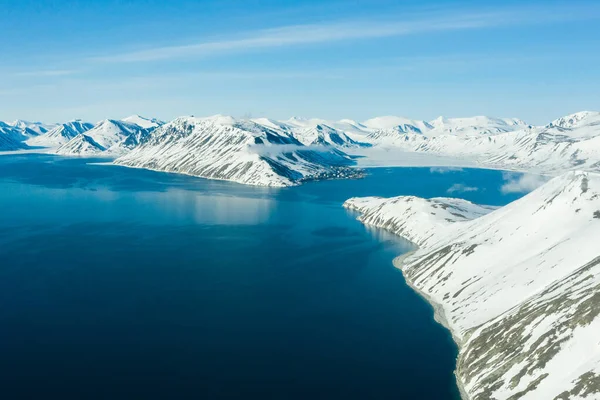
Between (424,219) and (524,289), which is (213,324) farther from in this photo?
(424,219)

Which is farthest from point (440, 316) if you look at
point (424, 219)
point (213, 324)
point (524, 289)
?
point (424, 219)

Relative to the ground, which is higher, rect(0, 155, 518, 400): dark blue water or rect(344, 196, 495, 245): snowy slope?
rect(344, 196, 495, 245): snowy slope

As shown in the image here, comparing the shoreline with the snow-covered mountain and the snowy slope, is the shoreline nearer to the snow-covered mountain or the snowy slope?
the snow-covered mountain

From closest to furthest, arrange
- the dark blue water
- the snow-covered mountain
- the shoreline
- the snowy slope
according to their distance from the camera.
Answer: the snow-covered mountain, the dark blue water, the shoreline, the snowy slope

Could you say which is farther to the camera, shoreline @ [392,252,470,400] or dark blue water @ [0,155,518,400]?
shoreline @ [392,252,470,400]

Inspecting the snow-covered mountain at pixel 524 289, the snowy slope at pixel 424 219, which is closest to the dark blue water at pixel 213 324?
the snow-covered mountain at pixel 524 289

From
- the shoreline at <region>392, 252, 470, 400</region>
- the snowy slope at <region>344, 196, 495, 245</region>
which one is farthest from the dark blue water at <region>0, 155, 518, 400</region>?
the snowy slope at <region>344, 196, 495, 245</region>

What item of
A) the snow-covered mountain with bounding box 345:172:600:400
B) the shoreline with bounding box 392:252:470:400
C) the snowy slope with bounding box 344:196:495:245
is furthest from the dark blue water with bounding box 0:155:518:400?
the snowy slope with bounding box 344:196:495:245

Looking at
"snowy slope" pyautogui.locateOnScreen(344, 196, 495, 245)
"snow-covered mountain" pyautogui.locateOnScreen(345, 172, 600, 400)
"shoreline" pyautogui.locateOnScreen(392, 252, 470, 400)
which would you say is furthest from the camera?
"snowy slope" pyautogui.locateOnScreen(344, 196, 495, 245)

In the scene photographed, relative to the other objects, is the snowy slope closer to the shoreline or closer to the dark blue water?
the dark blue water
